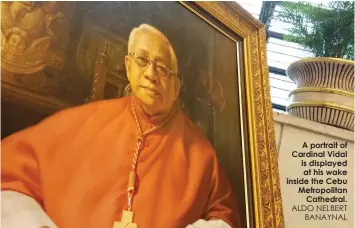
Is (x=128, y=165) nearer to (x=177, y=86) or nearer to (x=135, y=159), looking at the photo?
(x=135, y=159)

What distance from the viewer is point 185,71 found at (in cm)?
188

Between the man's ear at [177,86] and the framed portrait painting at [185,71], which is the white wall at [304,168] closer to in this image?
the framed portrait painting at [185,71]

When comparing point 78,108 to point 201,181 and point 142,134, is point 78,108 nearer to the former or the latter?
point 142,134

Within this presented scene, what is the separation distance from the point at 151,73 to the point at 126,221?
0.56 metres

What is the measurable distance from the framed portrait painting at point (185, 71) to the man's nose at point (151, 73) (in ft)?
0.30

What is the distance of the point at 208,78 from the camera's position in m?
1.99

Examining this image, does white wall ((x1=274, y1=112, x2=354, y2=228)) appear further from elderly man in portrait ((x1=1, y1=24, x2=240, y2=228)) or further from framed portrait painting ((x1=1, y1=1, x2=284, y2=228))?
elderly man in portrait ((x1=1, y1=24, x2=240, y2=228))

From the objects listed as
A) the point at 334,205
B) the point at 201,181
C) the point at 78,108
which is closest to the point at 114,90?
the point at 78,108

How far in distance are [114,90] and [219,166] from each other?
1.73 ft

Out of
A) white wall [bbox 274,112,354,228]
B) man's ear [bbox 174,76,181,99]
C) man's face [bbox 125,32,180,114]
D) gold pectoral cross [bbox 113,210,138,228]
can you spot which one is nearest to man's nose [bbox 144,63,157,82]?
man's face [bbox 125,32,180,114]

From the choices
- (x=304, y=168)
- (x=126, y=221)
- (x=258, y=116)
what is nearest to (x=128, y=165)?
(x=126, y=221)

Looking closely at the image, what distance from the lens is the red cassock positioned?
1.30 metres

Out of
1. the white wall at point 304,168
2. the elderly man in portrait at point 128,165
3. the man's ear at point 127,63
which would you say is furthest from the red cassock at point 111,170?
the white wall at point 304,168

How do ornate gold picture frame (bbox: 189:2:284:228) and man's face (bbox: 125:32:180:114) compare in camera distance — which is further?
ornate gold picture frame (bbox: 189:2:284:228)
